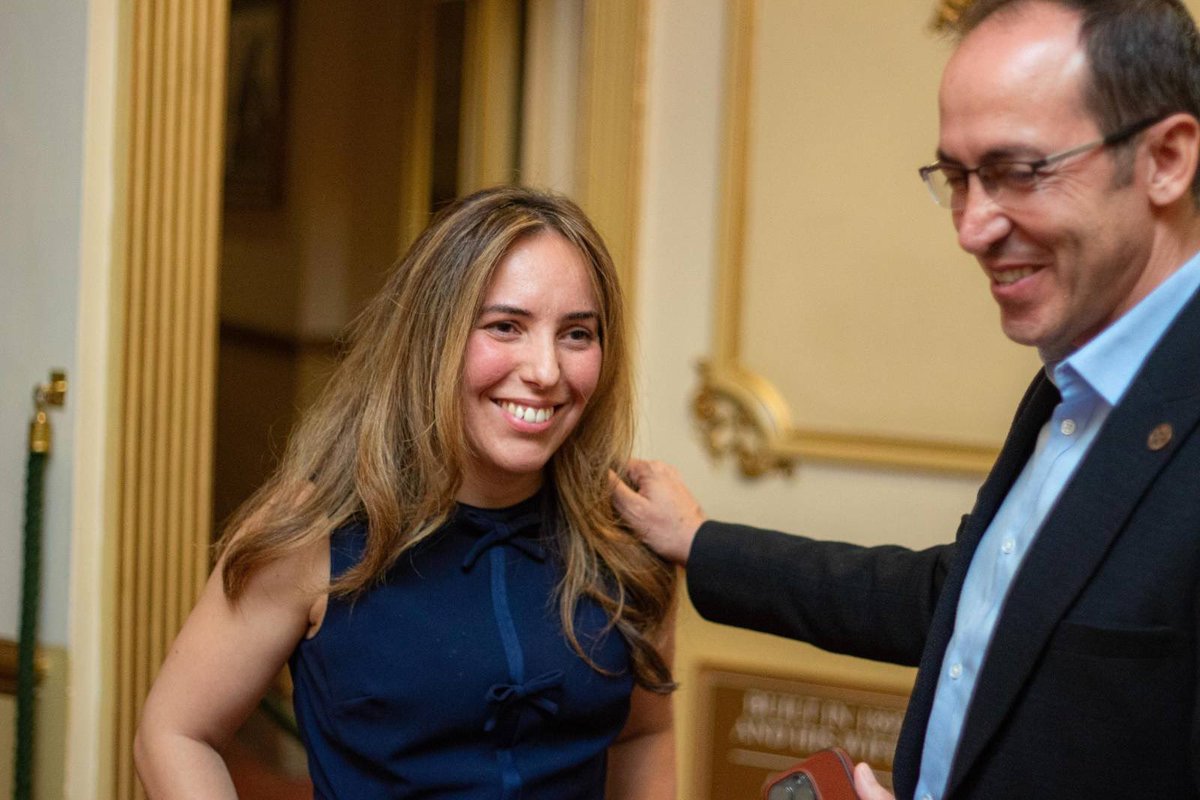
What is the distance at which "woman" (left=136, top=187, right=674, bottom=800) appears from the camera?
1.64 metres

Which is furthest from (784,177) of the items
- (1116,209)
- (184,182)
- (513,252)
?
(1116,209)

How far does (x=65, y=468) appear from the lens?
2.20 meters

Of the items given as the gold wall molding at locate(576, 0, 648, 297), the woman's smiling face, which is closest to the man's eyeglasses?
the woman's smiling face

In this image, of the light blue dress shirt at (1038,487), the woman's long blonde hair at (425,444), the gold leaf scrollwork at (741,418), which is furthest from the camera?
the gold leaf scrollwork at (741,418)

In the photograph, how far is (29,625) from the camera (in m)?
2.20

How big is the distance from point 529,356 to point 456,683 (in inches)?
16.5

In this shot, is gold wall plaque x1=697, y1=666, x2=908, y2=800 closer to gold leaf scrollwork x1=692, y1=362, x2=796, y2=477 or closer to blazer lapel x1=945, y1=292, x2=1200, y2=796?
gold leaf scrollwork x1=692, y1=362, x2=796, y2=477

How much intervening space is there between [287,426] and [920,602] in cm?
368

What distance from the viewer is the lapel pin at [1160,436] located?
132 cm

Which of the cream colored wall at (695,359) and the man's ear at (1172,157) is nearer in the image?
the man's ear at (1172,157)

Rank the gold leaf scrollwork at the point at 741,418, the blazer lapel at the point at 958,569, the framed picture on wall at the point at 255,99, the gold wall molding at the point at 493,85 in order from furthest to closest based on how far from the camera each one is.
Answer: the framed picture on wall at the point at 255,99 < the gold wall molding at the point at 493,85 < the gold leaf scrollwork at the point at 741,418 < the blazer lapel at the point at 958,569

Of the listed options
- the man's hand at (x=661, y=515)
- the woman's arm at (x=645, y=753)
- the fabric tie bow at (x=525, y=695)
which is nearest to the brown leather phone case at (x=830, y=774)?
the fabric tie bow at (x=525, y=695)

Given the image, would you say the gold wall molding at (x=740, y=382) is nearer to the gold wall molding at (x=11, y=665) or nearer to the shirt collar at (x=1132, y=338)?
the gold wall molding at (x=11, y=665)

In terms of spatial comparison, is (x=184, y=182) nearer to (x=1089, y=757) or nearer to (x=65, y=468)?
(x=65, y=468)
